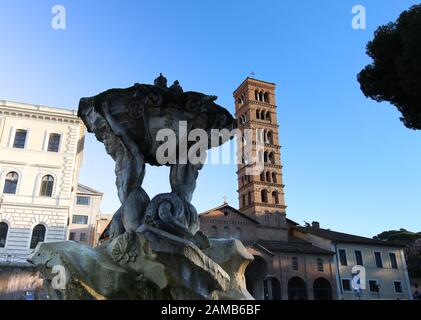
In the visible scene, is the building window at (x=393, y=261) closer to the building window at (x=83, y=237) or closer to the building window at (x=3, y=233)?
the building window at (x=83, y=237)

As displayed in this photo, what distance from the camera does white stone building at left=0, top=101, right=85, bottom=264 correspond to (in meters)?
25.3

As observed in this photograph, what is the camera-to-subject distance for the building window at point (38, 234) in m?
25.3

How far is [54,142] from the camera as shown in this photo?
28812mm

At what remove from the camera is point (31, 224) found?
2569 centimetres

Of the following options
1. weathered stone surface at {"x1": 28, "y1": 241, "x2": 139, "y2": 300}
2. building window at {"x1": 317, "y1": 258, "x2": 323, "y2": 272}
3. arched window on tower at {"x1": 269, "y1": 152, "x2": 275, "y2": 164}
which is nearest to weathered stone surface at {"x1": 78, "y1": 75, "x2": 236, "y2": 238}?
weathered stone surface at {"x1": 28, "y1": 241, "x2": 139, "y2": 300}

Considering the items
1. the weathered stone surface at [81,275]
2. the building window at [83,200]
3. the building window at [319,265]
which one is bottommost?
the weathered stone surface at [81,275]

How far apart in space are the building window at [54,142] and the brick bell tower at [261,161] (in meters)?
23.6

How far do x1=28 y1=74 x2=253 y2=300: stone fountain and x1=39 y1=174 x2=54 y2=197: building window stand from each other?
23.6 m

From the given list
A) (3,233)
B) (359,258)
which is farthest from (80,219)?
(359,258)

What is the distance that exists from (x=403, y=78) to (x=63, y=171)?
23318 mm

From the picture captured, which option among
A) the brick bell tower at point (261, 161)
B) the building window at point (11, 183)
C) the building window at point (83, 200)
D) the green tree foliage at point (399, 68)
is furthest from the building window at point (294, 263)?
the building window at point (11, 183)

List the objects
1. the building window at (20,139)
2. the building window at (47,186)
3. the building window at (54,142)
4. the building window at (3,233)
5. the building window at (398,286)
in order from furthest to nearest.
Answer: the building window at (398,286) → the building window at (54,142) → the building window at (20,139) → the building window at (47,186) → the building window at (3,233)
